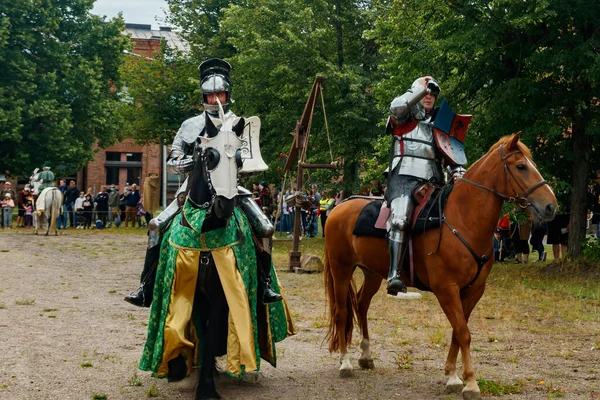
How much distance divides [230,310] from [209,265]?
43cm

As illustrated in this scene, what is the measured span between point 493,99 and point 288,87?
1614cm

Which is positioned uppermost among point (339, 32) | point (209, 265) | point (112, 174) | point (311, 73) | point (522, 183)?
point (339, 32)

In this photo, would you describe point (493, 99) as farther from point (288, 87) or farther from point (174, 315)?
point (288, 87)

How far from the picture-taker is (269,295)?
8422mm

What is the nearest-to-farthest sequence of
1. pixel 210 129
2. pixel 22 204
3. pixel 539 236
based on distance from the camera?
pixel 210 129, pixel 539 236, pixel 22 204

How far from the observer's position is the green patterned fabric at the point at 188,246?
26.0 ft

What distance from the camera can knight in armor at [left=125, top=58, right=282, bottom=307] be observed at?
27.3ft

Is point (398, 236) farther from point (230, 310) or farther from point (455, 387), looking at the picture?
point (230, 310)

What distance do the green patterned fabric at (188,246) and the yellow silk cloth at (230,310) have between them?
2.5 inches

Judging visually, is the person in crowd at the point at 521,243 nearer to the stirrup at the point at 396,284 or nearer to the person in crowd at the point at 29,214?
the stirrup at the point at 396,284

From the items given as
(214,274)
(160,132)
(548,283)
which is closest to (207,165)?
(214,274)

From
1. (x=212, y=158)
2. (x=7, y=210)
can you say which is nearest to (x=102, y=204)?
(x=7, y=210)

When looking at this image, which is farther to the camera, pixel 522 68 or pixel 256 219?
pixel 522 68

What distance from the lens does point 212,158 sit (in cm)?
746
